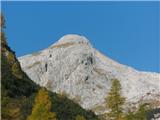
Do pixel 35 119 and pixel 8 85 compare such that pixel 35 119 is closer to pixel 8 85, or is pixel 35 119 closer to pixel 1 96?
pixel 1 96

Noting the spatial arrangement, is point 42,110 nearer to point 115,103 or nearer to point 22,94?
point 115,103

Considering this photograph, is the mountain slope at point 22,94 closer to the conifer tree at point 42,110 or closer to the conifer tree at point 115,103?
the conifer tree at point 115,103

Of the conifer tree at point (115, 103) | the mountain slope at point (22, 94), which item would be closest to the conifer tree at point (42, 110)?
the conifer tree at point (115, 103)

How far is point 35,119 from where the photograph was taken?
49.0m

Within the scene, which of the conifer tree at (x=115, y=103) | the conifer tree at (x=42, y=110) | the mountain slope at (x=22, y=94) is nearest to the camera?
the conifer tree at (x=42, y=110)

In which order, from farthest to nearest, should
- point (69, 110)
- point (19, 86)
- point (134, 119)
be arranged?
point (69, 110), point (19, 86), point (134, 119)

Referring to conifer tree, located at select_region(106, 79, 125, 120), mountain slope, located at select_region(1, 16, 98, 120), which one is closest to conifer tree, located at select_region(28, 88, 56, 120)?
conifer tree, located at select_region(106, 79, 125, 120)

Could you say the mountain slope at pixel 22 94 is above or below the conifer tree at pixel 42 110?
above

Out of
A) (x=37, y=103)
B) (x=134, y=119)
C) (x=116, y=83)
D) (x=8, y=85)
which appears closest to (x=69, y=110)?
(x=8, y=85)

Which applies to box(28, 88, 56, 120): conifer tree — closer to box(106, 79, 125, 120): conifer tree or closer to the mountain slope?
box(106, 79, 125, 120): conifer tree

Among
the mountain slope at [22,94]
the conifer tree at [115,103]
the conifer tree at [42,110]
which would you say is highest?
the mountain slope at [22,94]

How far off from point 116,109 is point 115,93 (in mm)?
1989

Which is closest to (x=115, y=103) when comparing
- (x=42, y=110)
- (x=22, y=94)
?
(x=42, y=110)

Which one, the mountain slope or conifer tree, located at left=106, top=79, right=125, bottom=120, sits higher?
the mountain slope
